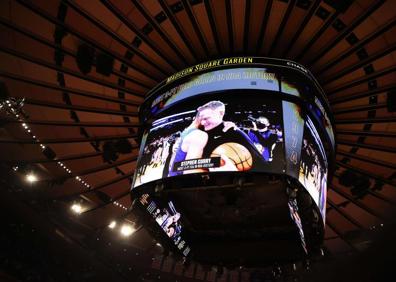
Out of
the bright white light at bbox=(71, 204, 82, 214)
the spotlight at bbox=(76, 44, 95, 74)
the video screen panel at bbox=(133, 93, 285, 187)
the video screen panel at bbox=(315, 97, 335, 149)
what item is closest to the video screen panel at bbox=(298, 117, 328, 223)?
the video screen panel at bbox=(315, 97, 335, 149)

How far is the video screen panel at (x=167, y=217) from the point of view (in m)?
6.37

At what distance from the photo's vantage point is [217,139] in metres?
5.66

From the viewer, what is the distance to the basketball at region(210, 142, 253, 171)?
5219mm

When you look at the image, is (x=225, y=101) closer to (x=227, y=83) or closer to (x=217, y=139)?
(x=227, y=83)

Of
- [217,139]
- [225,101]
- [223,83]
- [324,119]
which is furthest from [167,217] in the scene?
[324,119]

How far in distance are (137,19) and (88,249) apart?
46.6 feet

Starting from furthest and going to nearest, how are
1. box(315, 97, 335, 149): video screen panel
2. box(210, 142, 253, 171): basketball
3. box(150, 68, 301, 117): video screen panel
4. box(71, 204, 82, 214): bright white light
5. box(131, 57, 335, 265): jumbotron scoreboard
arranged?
box(71, 204, 82, 214): bright white light → box(315, 97, 335, 149): video screen panel → box(150, 68, 301, 117): video screen panel → box(131, 57, 335, 265): jumbotron scoreboard → box(210, 142, 253, 171): basketball

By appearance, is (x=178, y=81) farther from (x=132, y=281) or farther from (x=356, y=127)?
(x=132, y=281)

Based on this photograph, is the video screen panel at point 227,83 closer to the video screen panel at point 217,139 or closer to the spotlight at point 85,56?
the video screen panel at point 217,139

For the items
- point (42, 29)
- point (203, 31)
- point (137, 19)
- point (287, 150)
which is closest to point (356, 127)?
point (287, 150)

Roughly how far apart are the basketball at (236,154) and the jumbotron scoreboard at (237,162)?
0.02m

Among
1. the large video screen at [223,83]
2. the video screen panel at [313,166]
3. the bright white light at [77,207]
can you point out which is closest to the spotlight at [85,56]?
the large video screen at [223,83]

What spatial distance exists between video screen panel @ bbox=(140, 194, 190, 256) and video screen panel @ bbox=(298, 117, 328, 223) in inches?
106

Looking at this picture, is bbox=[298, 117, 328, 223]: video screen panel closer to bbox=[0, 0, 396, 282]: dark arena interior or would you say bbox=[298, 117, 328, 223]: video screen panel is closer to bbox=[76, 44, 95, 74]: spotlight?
bbox=[0, 0, 396, 282]: dark arena interior
